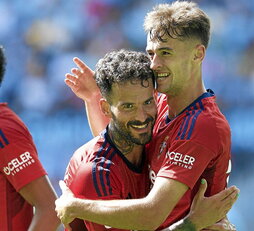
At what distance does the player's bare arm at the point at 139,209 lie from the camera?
351cm

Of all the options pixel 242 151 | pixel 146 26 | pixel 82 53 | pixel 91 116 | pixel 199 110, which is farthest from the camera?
pixel 82 53

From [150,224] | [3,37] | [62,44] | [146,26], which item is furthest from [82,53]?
[150,224]

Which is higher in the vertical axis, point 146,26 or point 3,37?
point 3,37

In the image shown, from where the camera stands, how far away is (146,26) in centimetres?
401

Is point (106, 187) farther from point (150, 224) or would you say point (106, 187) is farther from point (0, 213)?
point (0, 213)

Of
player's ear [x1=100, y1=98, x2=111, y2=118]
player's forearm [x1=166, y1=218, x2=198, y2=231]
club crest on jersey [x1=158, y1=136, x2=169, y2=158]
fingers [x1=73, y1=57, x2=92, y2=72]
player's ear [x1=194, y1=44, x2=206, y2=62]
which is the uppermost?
fingers [x1=73, y1=57, x2=92, y2=72]

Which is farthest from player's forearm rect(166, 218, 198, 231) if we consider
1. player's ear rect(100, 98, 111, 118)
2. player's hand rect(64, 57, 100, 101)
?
player's hand rect(64, 57, 100, 101)

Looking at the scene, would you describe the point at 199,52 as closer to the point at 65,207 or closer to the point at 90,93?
the point at 90,93

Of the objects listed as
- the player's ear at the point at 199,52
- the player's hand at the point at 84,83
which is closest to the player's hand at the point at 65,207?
the player's hand at the point at 84,83

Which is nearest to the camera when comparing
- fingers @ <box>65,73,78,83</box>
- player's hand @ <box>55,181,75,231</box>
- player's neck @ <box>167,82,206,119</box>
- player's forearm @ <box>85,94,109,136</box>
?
Result: player's hand @ <box>55,181,75,231</box>

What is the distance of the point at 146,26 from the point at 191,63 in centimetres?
38

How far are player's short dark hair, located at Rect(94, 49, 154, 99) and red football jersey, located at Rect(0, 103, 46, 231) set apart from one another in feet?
1.98

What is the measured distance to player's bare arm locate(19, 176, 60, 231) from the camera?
398cm

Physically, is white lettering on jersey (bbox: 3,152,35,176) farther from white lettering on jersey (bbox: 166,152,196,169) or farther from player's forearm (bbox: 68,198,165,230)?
white lettering on jersey (bbox: 166,152,196,169)
